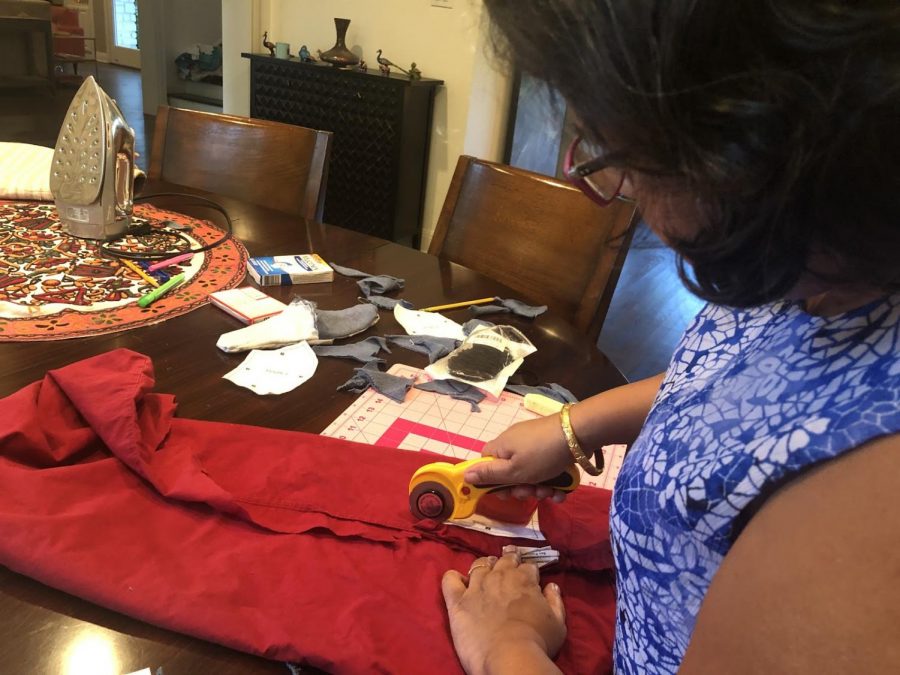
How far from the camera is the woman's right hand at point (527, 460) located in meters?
0.70

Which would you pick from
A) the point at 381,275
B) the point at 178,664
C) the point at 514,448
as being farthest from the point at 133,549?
the point at 381,275

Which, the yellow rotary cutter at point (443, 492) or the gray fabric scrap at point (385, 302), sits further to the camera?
the gray fabric scrap at point (385, 302)

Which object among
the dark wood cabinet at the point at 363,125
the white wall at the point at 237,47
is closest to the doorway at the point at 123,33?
the white wall at the point at 237,47

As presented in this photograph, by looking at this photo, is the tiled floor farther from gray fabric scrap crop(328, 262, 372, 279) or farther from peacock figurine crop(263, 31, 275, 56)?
peacock figurine crop(263, 31, 275, 56)

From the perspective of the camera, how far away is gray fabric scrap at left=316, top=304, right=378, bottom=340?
39.3 inches

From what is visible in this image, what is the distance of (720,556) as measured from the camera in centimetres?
47

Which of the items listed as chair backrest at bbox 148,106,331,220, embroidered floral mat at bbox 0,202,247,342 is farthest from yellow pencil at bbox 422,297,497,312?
chair backrest at bbox 148,106,331,220

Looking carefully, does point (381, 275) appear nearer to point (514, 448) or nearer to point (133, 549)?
point (514, 448)

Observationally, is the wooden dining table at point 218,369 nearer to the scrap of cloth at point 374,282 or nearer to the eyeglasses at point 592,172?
the scrap of cloth at point 374,282

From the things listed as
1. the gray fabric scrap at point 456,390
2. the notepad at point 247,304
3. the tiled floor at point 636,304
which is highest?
the notepad at point 247,304

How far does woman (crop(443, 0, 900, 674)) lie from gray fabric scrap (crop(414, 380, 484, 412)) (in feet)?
1.34

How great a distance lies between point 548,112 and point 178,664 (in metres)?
0.47

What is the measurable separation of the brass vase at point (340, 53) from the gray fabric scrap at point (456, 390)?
2.62m

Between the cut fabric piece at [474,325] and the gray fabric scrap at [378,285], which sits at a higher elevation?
the gray fabric scrap at [378,285]
